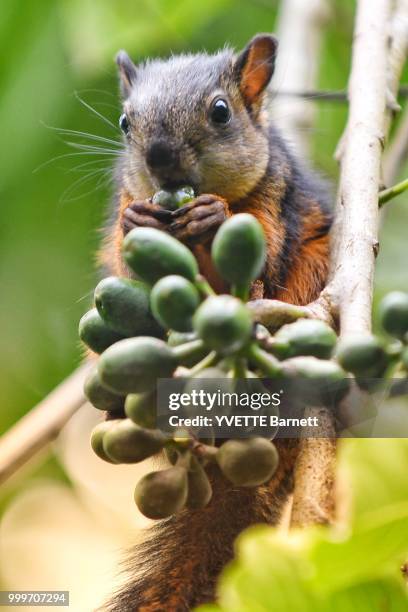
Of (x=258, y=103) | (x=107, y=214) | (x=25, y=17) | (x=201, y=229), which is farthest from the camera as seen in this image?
Answer: (x=25, y=17)

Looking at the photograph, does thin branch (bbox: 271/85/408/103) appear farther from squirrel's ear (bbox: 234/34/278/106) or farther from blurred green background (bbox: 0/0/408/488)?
blurred green background (bbox: 0/0/408/488)

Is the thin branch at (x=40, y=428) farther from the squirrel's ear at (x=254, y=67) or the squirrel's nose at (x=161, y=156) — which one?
the squirrel's ear at (x=254, y=67)

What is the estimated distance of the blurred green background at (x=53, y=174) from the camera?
4254 mm

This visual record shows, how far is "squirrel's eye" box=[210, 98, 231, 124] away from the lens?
3.06 meters

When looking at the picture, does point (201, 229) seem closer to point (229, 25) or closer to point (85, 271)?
point (85, 271)

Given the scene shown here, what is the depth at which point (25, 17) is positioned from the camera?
425 centimetres

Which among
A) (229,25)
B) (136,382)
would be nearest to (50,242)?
(229,25)

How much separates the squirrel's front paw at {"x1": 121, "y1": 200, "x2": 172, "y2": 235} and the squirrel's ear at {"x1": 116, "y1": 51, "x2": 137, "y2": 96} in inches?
47.5

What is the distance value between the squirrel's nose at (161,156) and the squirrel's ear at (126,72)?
0.74 meters

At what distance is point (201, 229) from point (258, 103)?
132cm

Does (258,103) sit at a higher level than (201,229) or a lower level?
higher

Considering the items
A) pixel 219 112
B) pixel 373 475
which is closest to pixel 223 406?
pixel 373 475

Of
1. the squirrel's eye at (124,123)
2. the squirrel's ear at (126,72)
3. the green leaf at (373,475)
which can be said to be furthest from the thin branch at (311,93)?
the green leaf at (373,475)

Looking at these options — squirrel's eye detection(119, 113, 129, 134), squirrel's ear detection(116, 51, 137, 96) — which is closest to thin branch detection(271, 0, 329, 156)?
squirrel's ear detection(116, 51, 137, 96)
